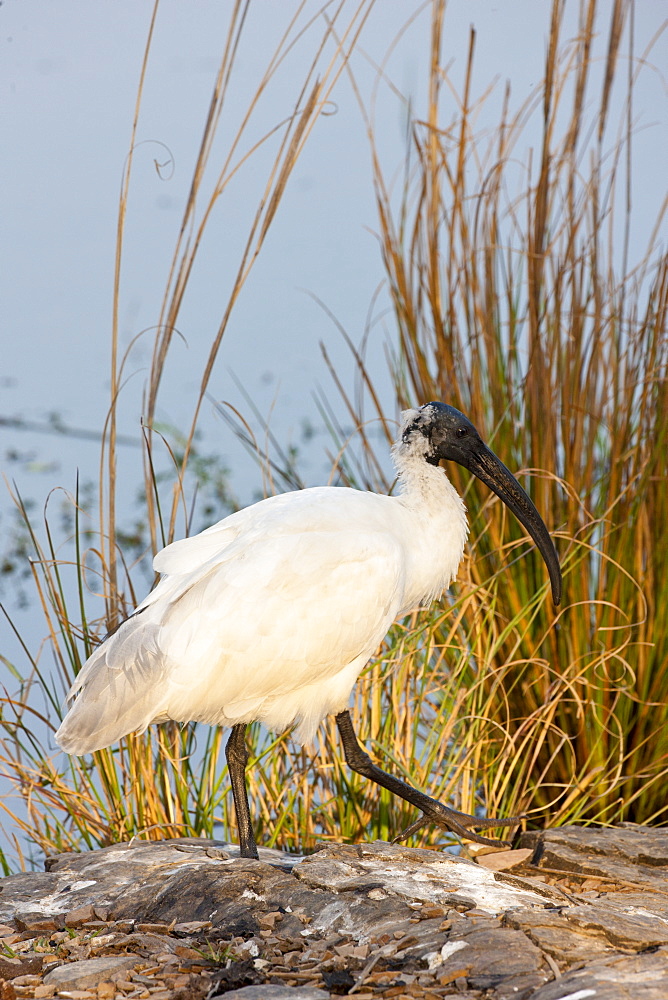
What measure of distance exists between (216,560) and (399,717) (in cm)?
109

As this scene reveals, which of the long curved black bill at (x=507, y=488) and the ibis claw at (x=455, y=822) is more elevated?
the long curved black bill at (x=507, y=488)

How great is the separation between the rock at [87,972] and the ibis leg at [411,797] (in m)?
0.92

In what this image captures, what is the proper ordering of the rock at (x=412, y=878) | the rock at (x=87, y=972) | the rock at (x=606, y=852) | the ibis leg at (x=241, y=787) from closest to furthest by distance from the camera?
the rock at (x=87, y=972) < the rock at (x=412, y=878) < the ibis leg at (x=241, y=787) < the rock at (x=606, y=852)

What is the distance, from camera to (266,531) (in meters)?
2.73

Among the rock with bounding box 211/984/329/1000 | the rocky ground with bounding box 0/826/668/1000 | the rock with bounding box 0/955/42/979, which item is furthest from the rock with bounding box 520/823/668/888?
the rock with bounding box 0/955/42/979

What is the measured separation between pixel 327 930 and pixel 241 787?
597 mm

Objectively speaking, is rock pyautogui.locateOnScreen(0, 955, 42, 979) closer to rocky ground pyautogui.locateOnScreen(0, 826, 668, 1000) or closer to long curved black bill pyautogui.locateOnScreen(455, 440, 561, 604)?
rocky ground pyautogui.locateOnScreen(0, 826, 668, 1000)

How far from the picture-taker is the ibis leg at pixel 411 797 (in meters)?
2.89

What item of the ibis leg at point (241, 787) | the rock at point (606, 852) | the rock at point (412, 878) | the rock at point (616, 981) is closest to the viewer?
A: the rock at point (616, 981)

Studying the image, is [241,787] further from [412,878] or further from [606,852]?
[606,852]

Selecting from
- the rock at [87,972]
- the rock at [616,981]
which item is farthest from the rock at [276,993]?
the rock at [616,981]

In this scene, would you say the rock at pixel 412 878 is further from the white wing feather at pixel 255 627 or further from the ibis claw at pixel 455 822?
the white wing feather at pixel 255 627

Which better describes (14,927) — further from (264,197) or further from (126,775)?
(264,197)

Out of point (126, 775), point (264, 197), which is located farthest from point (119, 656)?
point (264, 197)
